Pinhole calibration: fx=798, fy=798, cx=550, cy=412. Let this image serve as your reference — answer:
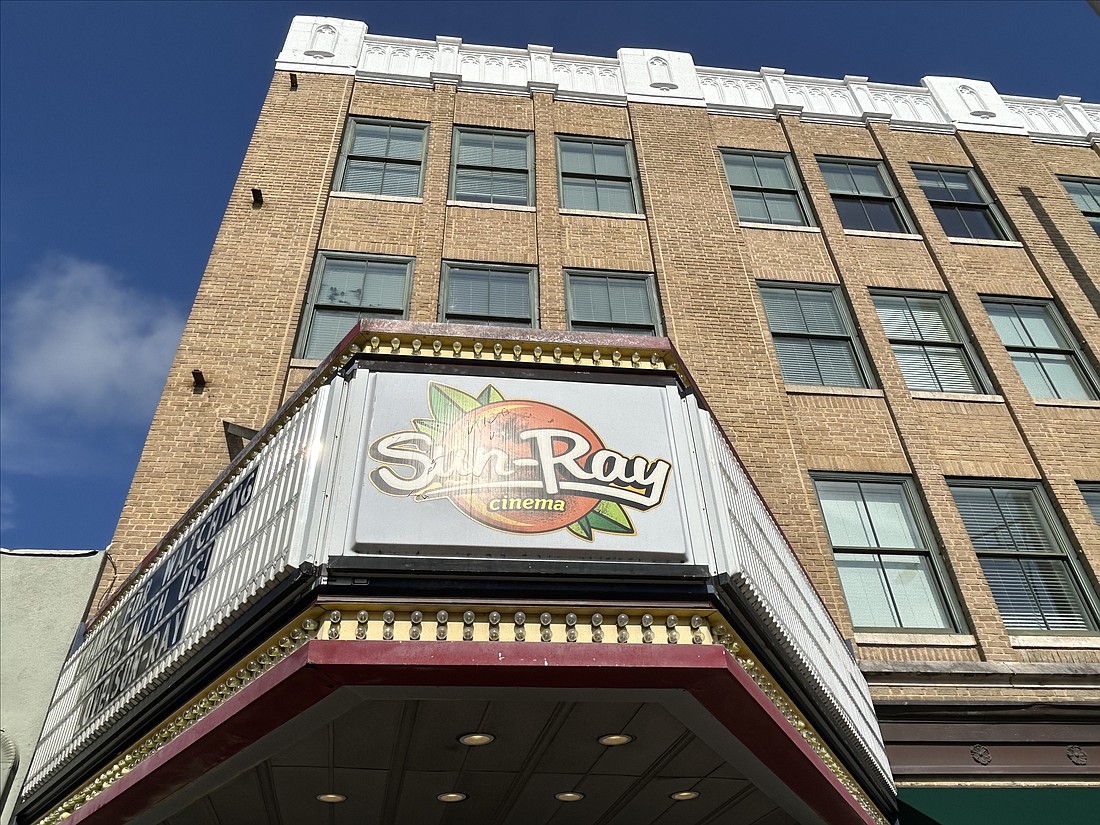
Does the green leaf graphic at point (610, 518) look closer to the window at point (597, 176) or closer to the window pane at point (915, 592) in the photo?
the window pane at point (915, 592)

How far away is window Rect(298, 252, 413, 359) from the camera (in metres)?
12.0

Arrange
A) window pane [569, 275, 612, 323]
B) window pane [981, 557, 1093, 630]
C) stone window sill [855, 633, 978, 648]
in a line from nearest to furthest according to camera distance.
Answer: stone window sill [855, 633, 978, 648] < window pane [981, 557, 1093, 630] < window pane [569, 275, 612, 323]

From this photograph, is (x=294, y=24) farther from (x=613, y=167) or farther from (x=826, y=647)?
(x=826, y=647)

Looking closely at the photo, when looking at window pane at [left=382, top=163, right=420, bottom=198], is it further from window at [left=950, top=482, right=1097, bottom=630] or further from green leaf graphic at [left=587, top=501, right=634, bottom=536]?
green leaf graphic at [left=587, top=501, right=634, bottom=536]

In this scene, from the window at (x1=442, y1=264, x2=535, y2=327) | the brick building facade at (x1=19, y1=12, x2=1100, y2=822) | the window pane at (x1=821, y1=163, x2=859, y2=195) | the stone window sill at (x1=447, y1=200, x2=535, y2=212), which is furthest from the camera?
the window pane at (x1=821, y1=163, x2=859, y2=195)

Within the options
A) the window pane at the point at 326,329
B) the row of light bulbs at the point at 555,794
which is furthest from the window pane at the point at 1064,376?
the window pane at the point at 326,329

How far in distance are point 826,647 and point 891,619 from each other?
3.40m

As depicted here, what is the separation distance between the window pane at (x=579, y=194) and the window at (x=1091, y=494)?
8614 millimetres

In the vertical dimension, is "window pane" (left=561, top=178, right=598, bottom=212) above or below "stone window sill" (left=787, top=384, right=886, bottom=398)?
above

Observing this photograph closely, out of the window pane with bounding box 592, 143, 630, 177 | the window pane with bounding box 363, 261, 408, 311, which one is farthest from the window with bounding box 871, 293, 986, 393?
the window pane with bounding box 363, 261, 408, 311

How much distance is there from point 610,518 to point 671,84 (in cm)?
1446

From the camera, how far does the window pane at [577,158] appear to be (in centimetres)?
1530

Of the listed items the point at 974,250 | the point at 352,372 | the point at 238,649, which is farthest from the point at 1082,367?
the point at 238,649

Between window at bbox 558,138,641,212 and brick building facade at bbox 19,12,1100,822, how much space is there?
7 cm
